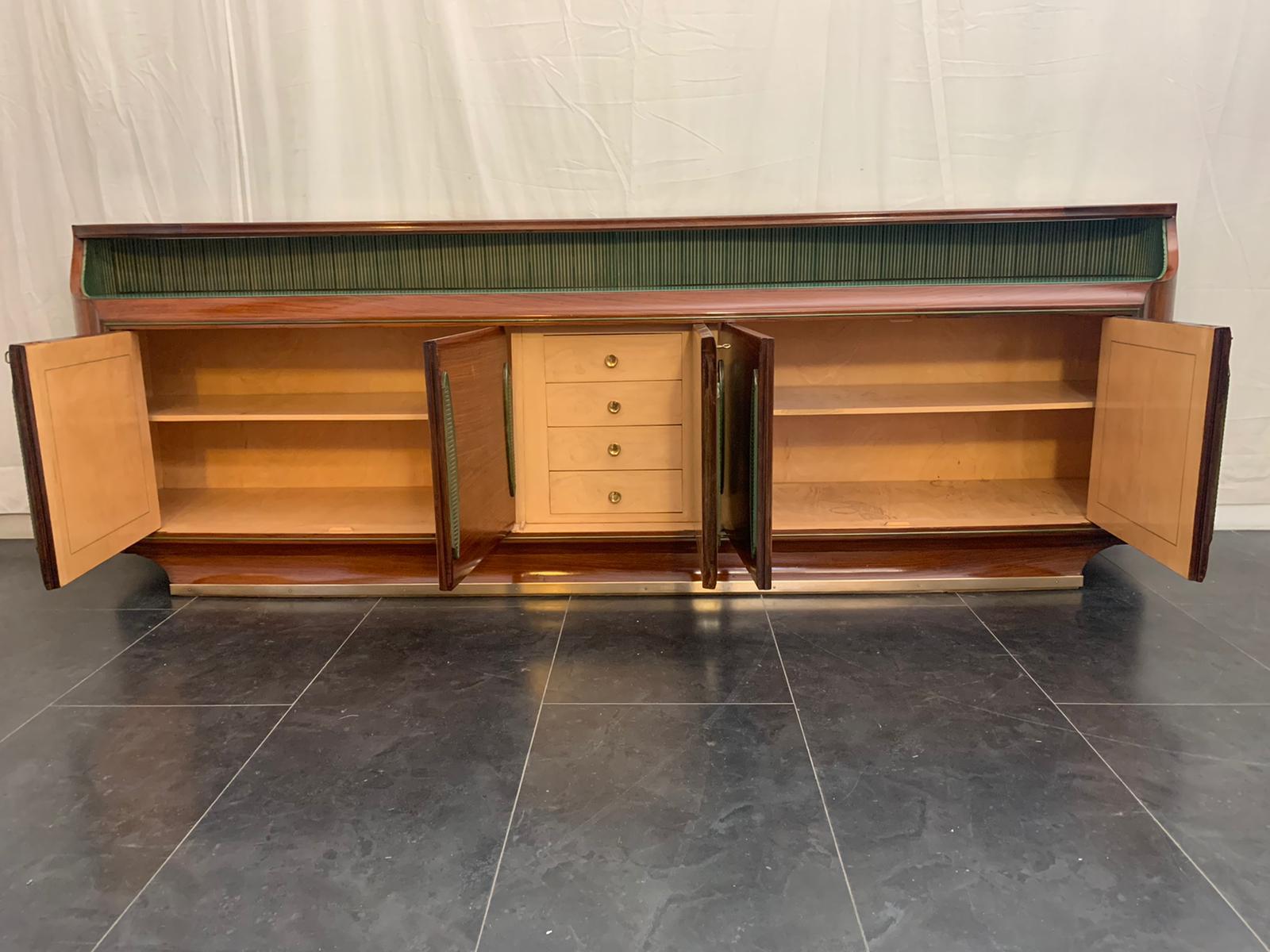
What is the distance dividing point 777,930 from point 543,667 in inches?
38.9

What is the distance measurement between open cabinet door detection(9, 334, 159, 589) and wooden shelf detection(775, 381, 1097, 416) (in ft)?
5.83

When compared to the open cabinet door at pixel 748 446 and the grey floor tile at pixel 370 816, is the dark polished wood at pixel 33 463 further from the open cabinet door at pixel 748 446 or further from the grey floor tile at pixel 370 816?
the open cabinet door at pixel 748 446

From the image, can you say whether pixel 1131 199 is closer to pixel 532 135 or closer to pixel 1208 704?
pixel 1208 704

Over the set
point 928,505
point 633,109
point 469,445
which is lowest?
point 928,505

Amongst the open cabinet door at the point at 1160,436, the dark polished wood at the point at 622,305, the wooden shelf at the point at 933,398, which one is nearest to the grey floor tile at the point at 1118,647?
the open cabinet door at the point at 1160,436

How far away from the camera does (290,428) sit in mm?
3012

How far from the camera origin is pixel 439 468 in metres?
2.09

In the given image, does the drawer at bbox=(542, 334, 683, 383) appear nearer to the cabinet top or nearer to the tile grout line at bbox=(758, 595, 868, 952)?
the cabinet top

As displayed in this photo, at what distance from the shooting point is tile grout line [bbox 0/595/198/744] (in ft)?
6.42

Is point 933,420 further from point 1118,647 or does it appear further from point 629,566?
point 629,566

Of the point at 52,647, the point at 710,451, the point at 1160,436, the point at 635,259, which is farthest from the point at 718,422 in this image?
the point at 52,647

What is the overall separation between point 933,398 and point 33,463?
2.36m

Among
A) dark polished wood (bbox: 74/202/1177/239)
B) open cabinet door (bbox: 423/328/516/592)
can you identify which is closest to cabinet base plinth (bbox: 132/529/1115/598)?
open cabinet door (bbox: 423/328/516/592)

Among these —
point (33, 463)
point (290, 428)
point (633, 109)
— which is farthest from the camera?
point (290, 428)
